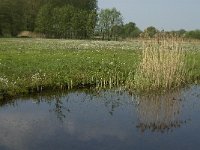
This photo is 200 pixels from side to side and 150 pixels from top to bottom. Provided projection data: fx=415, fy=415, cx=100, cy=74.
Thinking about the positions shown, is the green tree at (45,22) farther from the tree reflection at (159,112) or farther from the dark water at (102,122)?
the tree reflection at (159,112)

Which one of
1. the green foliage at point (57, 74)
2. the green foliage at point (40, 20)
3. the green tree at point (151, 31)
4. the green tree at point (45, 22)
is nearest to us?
the green foliage at point (57, 74)

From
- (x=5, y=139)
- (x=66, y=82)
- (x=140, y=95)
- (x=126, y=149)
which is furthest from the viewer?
(x=66, y=82)

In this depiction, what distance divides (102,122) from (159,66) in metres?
5.32

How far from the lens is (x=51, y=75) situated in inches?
719

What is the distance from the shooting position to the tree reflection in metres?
12.1

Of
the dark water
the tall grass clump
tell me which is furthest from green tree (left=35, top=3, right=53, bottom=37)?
the dark water

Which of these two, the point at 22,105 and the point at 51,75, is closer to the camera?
the point at 22,105

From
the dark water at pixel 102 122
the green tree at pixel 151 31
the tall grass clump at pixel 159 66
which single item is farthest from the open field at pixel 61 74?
the green tree at pixel 151 31

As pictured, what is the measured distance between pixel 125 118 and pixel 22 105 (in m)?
3.87

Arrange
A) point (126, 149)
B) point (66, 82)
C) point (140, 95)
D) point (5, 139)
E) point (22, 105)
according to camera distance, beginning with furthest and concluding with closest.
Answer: point (66, 82)
point (140, 95)
point (22, 105)
point (5, 139)
point (126, 149)

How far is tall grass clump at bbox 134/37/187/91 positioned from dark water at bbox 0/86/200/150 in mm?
738

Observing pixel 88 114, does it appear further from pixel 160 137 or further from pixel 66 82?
pixel 66 82

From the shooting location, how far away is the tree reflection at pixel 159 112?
12.1 meters

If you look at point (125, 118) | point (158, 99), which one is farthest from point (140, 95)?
point (125, 118)
